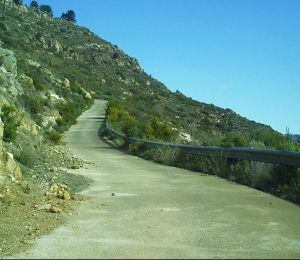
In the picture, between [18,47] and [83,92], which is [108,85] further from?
[18,47]

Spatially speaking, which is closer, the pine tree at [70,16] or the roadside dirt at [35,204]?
the roadside dirt at [35,204]

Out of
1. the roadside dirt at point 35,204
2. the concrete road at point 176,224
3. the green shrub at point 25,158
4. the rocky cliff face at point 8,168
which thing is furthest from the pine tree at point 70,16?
the rocky cliff face at point 8,168

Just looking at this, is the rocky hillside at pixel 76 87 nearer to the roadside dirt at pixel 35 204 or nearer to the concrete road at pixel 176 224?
the roadside dirt at pixel 35 204

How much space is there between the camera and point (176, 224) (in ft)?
29.4

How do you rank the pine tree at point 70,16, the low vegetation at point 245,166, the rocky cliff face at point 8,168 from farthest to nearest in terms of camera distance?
the pine tree at point 70,16 → the low vegetation at point 245,166 → the rocky cliff face at point 8,168

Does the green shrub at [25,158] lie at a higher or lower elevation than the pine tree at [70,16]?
lower

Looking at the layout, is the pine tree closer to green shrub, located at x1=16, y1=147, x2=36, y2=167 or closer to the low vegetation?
the low vegetation

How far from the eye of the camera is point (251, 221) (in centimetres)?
923

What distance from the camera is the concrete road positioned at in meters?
7.27

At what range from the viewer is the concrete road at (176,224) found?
7273 millimetres

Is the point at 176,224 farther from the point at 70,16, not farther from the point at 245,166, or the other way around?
the point at 70,16

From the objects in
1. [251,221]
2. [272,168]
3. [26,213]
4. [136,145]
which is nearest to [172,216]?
[251,221]

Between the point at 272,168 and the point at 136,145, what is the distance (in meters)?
15.1

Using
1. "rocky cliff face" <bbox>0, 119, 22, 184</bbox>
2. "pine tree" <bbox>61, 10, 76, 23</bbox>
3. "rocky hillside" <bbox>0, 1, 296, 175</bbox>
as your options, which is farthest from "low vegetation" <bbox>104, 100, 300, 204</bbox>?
"pine tree" <bbox>61, 10, 76, 23</bbox>
